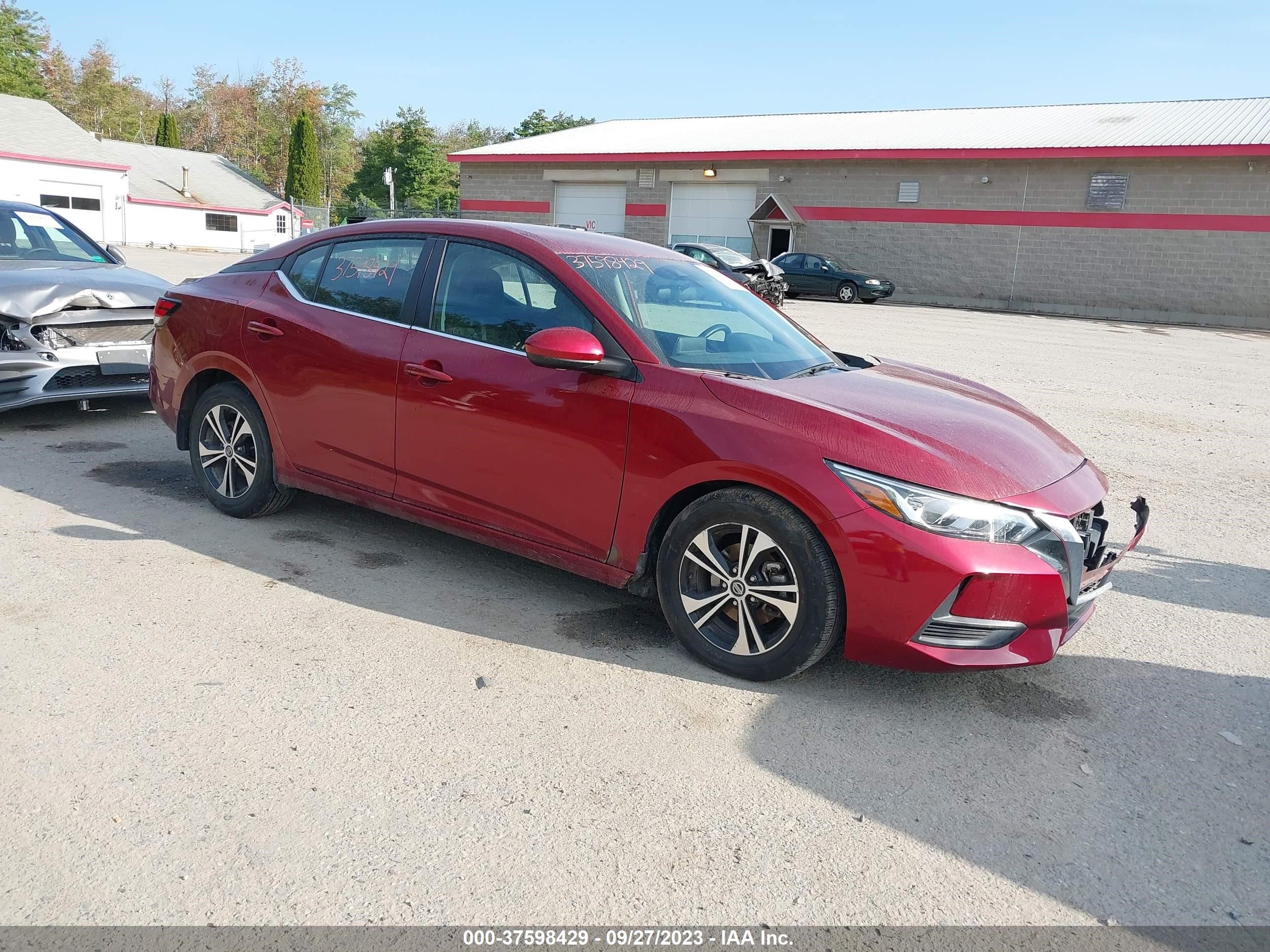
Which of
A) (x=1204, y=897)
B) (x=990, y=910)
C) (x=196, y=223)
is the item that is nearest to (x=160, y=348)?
(x=990, y=910)

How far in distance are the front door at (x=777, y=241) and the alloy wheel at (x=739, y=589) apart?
107ft

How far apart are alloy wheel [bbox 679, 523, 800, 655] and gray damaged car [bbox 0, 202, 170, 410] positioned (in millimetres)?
5250

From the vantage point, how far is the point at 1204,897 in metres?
2.67

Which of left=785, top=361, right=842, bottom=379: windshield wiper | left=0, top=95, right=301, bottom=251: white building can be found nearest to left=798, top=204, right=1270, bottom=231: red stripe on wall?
left=785, top=361, right=842, bottom=379: windshield wiper

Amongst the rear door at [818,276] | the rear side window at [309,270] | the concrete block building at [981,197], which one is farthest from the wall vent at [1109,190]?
the rear side window at [309,270]

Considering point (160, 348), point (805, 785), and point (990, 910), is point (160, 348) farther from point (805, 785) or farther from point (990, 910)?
point (990, 910)

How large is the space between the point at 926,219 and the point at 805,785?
32.2m

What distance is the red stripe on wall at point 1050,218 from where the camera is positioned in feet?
93.0

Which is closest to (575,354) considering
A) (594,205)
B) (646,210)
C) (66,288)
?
(66,288)

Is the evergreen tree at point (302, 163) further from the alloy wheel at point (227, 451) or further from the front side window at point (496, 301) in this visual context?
the front side window at point (496, 301)

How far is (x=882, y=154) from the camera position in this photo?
32.6m

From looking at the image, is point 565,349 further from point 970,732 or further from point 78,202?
point 78,202

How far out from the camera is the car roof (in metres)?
4.57

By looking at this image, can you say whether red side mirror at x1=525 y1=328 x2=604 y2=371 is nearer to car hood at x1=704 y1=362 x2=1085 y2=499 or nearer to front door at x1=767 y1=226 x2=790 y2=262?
car hood at x1=704 y1=362 x2=1085 y2=499
